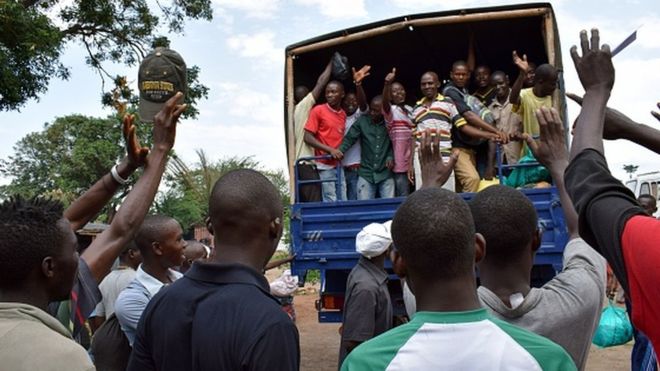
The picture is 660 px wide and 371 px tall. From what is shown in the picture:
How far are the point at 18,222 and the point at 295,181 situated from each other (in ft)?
14.5

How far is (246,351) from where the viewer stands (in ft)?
5.24

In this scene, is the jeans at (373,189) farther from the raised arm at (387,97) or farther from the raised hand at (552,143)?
the raised hand at (552,143)

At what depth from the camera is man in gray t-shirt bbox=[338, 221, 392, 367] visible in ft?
12.2

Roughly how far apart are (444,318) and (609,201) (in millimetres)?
420

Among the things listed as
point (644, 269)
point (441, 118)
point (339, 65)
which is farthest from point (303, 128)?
point (644, 269)

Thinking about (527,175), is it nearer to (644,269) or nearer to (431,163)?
(431,163)

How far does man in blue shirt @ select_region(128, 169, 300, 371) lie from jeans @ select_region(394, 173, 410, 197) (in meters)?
4.02

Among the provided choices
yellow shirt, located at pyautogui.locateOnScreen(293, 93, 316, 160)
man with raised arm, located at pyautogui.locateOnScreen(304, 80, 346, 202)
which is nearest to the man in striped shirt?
man with raised arm, located at pyautogui.locateOnScreen(304, 80, 346, 202)

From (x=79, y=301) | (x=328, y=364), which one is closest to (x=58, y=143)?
(x=328, y=364)

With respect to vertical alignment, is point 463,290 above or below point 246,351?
above

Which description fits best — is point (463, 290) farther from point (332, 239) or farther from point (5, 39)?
point (5, 39)

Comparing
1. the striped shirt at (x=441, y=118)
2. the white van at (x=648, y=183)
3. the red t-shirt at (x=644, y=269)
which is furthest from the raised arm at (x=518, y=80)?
the white van at (x=648, y=183)

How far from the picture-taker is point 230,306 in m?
1.69

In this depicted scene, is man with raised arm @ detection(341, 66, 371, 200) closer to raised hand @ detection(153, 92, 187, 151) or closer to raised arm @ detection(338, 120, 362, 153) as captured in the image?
raised arm @ detection(338, 120, 362, 153)
